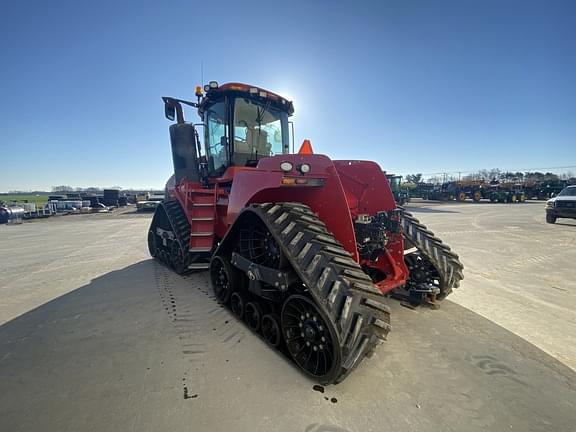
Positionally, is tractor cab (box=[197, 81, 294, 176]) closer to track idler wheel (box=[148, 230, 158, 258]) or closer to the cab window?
the cab window

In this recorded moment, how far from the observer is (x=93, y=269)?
546 cm

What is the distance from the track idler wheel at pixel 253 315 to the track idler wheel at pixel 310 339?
0.49 metres

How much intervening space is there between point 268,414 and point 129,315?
8.01 ft

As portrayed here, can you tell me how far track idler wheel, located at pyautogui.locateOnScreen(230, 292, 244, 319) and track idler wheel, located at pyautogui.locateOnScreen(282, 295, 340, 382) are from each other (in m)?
0.85

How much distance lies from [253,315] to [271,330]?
34 cm

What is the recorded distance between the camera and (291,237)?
7.30 ft

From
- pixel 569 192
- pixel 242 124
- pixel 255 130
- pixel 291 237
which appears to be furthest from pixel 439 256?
pixel 569 192

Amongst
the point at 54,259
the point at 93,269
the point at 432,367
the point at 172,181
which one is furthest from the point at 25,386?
the point at 54,259

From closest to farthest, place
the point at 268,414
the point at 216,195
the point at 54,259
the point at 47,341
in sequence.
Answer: the point at 268,414, the point at 47,341, the point at 216,195, the point at 54,259

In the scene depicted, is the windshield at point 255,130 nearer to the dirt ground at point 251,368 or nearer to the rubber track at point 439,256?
the dirt ground at point 251,368

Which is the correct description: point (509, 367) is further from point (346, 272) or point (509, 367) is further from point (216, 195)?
point (216, 195)

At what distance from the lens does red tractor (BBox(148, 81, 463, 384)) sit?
1977 mm

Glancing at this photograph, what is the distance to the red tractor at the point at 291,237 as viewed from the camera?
1.98m

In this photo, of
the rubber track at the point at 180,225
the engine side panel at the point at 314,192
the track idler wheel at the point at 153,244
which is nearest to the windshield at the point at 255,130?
the engine side panel at the point at 314,192
